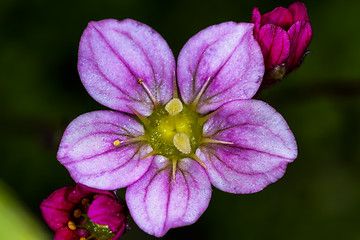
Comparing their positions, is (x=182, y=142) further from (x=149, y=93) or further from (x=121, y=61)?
(x=121, y=61)

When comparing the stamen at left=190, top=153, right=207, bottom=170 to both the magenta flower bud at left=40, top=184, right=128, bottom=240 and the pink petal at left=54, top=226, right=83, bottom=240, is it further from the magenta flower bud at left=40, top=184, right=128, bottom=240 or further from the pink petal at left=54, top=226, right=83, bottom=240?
the pink petal at left=54, top=226, right=83, bottom=240

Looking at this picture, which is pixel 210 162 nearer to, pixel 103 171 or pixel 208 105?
pixel 208 105

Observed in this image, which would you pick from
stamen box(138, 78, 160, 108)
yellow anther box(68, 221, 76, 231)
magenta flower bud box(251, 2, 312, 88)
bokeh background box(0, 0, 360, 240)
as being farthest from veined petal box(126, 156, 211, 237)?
bokeh background box(0, 0, 360, 240)

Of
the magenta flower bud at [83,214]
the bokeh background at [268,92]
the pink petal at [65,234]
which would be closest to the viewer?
the magenta flower bud at [83,214]

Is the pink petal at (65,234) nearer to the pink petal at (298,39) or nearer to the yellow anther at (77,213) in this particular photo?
the yellow anther at (77,213)

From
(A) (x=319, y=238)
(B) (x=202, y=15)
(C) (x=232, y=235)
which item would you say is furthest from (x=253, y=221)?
(B) (x=202, y=15)

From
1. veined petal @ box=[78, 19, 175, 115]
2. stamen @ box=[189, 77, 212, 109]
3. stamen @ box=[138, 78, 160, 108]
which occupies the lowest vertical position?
stamen @ box=[189, 77, 212, 109]

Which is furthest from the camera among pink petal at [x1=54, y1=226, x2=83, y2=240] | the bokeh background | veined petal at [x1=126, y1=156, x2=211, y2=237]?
the bokeh background

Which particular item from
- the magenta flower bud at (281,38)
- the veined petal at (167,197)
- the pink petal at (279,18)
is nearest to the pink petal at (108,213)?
the veined petal at (167,197)
